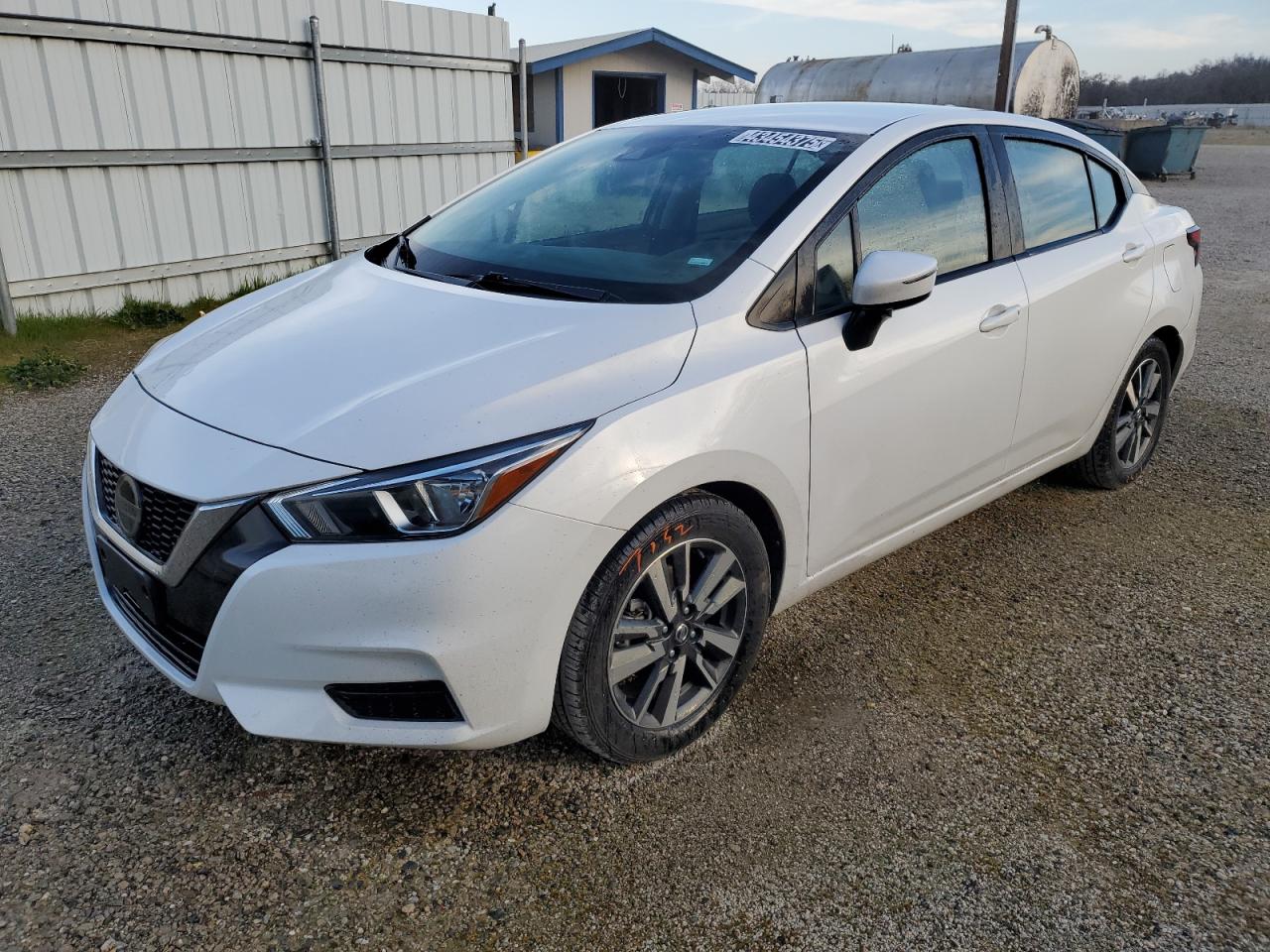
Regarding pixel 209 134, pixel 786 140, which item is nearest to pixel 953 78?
pixel 209 134

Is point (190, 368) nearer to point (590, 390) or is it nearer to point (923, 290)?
point (590, 390)

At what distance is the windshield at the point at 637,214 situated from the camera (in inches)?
110

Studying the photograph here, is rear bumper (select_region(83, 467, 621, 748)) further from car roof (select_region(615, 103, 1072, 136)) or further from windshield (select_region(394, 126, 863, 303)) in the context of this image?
car roof (select_region(615, 103, 1072, 136))

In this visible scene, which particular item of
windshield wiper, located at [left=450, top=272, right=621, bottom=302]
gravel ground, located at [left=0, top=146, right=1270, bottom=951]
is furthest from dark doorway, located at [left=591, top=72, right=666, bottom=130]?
gravel ground, located at [left=0, top=146, right=1270, bottom=951]

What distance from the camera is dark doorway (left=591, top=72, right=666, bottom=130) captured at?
22.8 metres

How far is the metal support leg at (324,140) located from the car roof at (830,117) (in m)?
5.64

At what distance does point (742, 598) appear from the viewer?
8.99ft

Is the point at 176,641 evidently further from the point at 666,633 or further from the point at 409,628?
the point at 666,633

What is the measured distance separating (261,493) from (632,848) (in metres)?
1.20

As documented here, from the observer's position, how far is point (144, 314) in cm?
762

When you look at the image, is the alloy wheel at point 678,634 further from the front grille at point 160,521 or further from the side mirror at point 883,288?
the front grille at point 160,521

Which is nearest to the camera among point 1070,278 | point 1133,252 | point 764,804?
point 764,804

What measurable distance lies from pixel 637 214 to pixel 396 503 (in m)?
1.47

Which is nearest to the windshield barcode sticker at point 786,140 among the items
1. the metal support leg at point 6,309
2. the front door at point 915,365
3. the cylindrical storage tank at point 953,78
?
the front door at point 915,365
